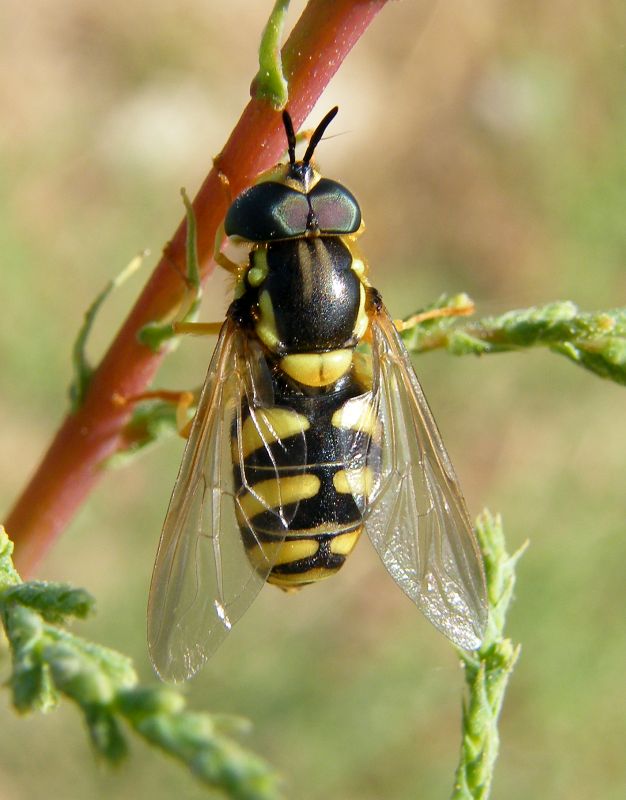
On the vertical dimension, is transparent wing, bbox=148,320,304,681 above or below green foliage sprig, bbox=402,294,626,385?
below

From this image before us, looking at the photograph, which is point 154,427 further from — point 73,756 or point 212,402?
point 73,756

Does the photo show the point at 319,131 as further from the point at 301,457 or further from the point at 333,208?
the point at 301,457

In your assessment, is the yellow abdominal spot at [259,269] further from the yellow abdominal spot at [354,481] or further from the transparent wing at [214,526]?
the yellow abdominal spot at [354,481]

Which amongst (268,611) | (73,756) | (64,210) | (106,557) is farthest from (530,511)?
(64,210)

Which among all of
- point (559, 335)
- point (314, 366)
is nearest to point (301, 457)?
point (314, 366)

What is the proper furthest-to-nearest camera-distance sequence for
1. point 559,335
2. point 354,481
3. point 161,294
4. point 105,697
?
point 354,481 < point 559,335 < point 161,294 < point 105,697

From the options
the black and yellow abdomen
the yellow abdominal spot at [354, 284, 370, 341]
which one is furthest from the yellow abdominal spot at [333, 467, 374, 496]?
the yellow abdominal spot at [354, 284, 370, 341]

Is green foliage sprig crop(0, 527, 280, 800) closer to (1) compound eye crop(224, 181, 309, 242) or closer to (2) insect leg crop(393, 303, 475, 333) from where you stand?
(1) compound eye crop(224, 181, 309, 242)
